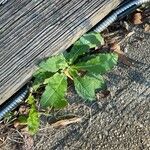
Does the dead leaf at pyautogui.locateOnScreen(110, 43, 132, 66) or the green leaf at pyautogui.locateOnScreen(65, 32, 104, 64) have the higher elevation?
the green leaf at pyautogui.locateOnScreen(65, 32, 104, 64)

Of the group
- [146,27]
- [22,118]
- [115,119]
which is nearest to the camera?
[115,119]

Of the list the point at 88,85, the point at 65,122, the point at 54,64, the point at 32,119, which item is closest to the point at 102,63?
the point at 88,85

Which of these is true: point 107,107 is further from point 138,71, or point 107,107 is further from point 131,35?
point 131,35

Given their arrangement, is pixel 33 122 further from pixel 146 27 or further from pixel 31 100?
pixel 146 27

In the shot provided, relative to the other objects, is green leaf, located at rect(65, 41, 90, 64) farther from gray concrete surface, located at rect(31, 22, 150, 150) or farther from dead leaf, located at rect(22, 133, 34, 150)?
dead leaf, located at rect(22, 133, 34, 150)

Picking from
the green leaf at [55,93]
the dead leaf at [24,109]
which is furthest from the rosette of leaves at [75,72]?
the dead leaf at [24,109]

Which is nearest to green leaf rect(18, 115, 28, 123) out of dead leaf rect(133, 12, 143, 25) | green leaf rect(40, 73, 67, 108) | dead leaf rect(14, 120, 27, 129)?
dead leaf rect(14, 120, 27, 129)

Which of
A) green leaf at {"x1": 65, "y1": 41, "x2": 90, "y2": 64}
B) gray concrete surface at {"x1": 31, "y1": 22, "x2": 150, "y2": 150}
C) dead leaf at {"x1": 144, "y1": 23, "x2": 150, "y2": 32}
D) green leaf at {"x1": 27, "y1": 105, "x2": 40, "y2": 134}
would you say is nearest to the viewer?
gray concrete surface at {"x1": 31, "y1": 22, "x2": 150, "y2": 150}
